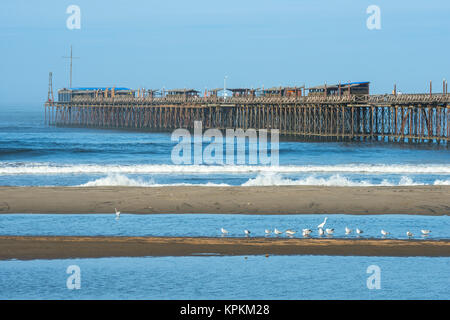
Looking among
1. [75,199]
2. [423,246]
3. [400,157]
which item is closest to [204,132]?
[400,157]

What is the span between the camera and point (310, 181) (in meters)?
21.3

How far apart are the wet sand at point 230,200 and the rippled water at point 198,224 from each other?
716 millimetres

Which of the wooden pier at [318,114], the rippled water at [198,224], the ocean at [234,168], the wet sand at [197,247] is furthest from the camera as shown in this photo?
the wooden pier at [318,114]

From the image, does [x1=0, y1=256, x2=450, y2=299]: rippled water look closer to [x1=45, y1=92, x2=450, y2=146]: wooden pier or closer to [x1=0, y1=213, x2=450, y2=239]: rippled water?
[x1=0, y1=213, x2=450, y2=239]: rippled water

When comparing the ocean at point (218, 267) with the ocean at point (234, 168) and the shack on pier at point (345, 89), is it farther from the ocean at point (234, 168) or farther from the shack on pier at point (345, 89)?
the shack on pier at point (345, 89)

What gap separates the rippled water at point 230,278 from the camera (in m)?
8.38

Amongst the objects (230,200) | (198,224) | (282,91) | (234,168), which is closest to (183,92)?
(282,91)

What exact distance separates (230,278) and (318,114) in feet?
180

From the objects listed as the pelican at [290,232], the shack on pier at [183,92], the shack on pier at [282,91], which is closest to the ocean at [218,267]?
the pelican at [290,232]

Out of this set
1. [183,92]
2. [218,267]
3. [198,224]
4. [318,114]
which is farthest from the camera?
[183,92]

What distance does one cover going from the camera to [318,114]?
207 feet

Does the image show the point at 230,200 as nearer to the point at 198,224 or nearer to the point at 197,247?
the point at 198,224

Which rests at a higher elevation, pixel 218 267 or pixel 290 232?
pixel 290 232
